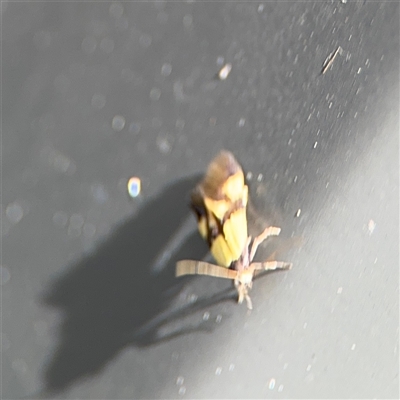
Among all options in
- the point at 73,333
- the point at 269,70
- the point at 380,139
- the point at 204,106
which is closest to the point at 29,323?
the point at 73,333

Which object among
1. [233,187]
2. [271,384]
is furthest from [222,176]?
[271,384]

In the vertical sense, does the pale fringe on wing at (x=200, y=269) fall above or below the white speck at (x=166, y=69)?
below

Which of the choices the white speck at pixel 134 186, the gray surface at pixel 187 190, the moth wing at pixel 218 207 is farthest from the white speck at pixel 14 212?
the moth wing at pixel 218 207

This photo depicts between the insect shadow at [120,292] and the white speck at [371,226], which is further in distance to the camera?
the white speck at [371,226]

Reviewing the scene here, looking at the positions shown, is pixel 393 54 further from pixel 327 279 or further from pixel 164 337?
pixel 164 337

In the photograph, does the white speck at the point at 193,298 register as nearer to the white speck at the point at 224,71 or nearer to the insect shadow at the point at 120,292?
the insect shadow at the point at 120,292

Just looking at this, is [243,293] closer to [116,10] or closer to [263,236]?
[263,236]
